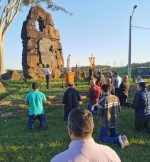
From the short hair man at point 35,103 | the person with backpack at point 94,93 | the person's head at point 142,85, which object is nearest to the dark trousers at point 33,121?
the short hair man at point 35,103

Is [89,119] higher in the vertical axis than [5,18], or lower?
lower

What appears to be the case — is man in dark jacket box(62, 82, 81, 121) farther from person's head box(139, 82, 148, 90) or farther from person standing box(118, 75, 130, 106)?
person standing box(118, 75, 130, 106)

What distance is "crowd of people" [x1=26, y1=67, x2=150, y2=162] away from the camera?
3.66 meters

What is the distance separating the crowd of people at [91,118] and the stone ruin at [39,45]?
1458 cm

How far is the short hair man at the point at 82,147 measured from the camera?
11.9ft

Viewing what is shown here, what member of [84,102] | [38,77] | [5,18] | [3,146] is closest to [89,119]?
[3,146]

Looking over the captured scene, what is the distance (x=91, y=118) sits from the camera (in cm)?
382

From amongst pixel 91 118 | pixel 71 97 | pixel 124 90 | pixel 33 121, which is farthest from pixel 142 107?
pixel 91 118

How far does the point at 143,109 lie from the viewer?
1220cm

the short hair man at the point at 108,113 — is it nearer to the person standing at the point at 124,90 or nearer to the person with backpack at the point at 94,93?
the person with backpack at the point at 94,93

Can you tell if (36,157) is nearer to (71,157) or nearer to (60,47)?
(71,157)

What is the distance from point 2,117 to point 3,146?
577 centimetres

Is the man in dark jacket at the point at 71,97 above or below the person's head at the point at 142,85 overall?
below

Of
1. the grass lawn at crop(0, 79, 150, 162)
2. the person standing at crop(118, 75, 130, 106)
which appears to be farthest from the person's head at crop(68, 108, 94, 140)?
the person standing at crop(118, 75, 130, 106)
